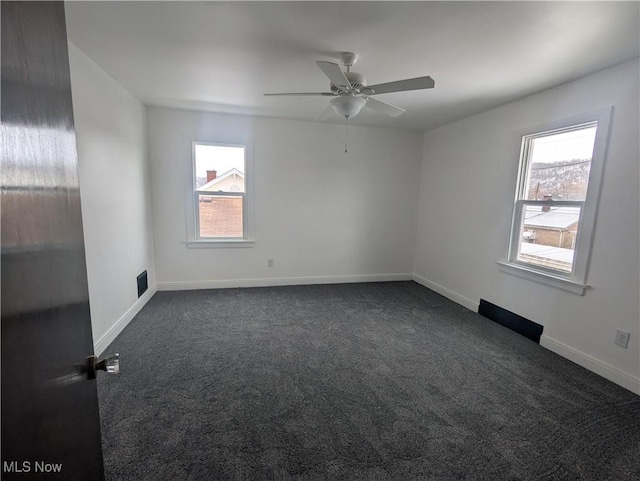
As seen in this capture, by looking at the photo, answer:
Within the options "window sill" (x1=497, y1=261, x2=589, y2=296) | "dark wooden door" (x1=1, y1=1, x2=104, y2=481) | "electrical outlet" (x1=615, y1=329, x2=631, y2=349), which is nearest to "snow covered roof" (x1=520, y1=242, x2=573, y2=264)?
"window sill" (x1=497, y1=261, x2=589, y2=296)

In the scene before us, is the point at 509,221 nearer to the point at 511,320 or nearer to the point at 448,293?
the point at 511,320

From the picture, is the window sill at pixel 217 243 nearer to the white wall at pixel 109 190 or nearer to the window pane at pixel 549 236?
the white wall at pixel 109 190

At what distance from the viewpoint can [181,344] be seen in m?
2.67

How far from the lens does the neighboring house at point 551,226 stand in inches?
104

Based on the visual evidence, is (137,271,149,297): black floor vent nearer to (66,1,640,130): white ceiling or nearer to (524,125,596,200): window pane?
(66,1,640,130): white ceiling

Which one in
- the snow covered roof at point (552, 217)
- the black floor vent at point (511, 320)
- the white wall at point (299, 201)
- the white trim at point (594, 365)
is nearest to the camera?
the white trim at point (594, 365)

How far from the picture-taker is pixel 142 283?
11.5 feet

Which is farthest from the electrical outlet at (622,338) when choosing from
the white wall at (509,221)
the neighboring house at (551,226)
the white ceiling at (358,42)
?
the white ceiling at (358,42)

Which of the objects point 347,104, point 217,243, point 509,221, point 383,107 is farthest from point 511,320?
point 217,243

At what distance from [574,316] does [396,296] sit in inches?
76.0

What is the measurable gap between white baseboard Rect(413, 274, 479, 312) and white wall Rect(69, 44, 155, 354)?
388 cm

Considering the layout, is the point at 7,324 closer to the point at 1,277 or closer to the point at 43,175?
the point at 1,277

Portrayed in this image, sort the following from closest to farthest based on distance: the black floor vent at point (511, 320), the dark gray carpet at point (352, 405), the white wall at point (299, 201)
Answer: the dark gray carpet at point (352, 405) → the black floor vent at point (511, 320) → the white wall at point (299, 201)

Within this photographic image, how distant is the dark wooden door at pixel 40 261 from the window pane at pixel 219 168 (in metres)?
3.47
